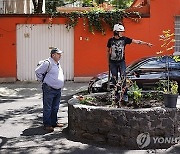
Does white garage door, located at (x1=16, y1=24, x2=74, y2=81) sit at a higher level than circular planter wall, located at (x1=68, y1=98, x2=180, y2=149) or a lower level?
higher

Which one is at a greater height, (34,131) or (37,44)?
(37,44)

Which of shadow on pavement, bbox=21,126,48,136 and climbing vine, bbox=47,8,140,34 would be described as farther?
climbing vine, bbox=47,8,140,34

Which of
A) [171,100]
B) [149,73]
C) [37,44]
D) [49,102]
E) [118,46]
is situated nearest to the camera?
[171,100]

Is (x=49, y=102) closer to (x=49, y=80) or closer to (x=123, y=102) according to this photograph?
(x=49, y=80)

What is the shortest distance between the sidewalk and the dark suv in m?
1.28

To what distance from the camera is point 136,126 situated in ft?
21.3

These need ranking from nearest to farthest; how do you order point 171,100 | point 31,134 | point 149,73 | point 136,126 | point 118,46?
point 136,126, point 171,100, point 31,134, point 118,46, point 149,73

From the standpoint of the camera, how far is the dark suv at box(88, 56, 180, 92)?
1132 centimetres

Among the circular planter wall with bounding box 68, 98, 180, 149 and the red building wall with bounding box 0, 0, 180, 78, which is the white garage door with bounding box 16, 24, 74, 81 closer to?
the red building wall with bounding box 0, 0, 180, 78

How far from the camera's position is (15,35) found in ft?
52.1

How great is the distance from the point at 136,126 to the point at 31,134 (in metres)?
2.24

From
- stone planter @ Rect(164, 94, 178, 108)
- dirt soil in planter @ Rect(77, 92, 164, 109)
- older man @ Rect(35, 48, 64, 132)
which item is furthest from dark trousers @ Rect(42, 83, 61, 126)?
stone planter @ Rect(164, 94, 178, 108)

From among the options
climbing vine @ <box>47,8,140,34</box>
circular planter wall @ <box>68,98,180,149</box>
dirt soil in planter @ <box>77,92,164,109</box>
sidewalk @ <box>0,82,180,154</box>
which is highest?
climbing vine @ <box>47,8,140,34</box>

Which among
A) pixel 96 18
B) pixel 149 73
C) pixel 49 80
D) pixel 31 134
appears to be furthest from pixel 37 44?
pixel 31 134
